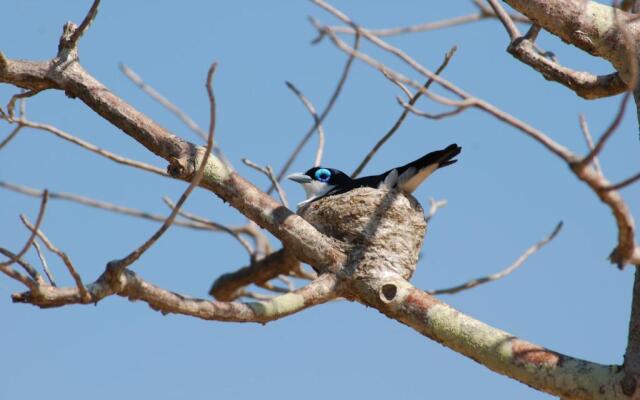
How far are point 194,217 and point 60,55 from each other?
2.37 metres

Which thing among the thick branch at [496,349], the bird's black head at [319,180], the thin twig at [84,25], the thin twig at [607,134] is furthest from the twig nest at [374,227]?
the thin twig at [607,134]

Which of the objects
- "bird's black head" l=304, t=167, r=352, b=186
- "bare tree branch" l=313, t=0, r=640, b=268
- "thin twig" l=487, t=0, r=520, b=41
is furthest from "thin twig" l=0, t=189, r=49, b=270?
"bird's black head" l=304, t=167, r=352, b=186

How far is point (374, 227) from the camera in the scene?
15.7ft

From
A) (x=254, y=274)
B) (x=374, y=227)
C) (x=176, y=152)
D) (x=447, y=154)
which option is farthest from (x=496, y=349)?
(x=254, y=274)

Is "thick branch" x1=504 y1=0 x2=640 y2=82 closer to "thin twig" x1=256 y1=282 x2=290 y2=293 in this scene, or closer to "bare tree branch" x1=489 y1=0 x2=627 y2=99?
"bare tree branch" x1=489 y1=0 x2=627 y2=99

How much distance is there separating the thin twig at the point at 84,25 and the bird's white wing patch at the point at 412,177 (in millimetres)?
2583

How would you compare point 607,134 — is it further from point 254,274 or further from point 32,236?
point 254,274

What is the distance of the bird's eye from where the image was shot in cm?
790

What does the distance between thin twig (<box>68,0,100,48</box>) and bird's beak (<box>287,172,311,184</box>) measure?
11.8 ft

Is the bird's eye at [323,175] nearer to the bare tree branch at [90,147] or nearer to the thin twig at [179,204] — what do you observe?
the bare tree branch at [90,147]

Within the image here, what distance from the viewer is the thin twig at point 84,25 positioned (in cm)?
428

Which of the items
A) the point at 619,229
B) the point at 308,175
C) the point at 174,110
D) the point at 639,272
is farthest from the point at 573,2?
the point at 308,175

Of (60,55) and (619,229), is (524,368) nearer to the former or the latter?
(619,229)

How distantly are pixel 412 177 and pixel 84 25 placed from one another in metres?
2.67
